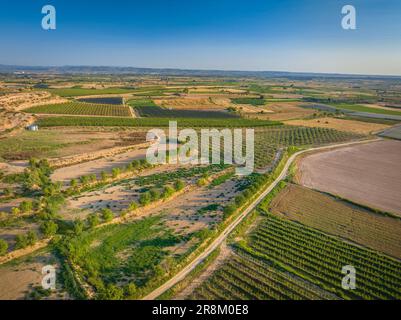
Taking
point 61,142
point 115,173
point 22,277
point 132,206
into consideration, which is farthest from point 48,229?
point 61,142

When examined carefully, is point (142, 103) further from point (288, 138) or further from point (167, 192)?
point (167, 192)

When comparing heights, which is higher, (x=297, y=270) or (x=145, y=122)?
(x=145, y=122)

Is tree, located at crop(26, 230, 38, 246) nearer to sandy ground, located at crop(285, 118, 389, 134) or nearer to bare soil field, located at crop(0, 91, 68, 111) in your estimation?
sandy ground, located at crop(285, 118, 389, 134)

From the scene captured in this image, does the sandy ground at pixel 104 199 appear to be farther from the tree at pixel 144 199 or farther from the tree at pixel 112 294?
the tree at pixel 112 294

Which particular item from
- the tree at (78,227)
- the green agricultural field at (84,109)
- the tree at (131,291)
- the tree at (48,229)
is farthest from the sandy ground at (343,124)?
the tree at (131,291)

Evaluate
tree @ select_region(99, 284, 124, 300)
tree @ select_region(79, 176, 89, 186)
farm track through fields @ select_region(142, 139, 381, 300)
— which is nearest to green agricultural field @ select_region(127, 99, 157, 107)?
farm track through fields @ select_region(142, 139, 381, 300)
